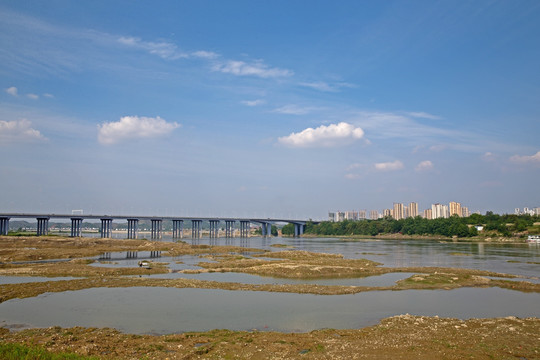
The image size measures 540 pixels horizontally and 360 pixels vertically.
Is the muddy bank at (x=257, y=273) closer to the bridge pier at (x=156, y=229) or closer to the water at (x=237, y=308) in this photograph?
the water at (x=237, y=308)

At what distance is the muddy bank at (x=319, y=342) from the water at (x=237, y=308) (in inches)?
73.4

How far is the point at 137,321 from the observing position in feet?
77.2

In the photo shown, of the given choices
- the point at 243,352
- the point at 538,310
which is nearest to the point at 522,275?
the point at 538,310

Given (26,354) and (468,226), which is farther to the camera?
(468,226)

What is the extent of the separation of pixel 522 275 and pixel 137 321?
44.3 meters

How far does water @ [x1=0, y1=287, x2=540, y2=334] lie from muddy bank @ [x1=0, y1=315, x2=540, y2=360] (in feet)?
6.12

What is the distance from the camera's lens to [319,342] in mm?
19219

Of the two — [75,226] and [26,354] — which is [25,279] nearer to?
[26,354]

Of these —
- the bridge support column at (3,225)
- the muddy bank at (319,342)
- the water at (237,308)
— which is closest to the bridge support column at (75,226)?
the bridge support column at (3,225)

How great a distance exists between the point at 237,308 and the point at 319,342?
31.8ft

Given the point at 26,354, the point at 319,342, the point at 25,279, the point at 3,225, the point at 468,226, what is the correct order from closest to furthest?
the point at 26,354, the point at 319,342, the point at 25,279, the point at 3,225, the point at 468,226

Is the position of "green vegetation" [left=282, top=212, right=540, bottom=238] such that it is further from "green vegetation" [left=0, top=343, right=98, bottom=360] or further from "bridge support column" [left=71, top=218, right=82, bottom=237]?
"green vegetation" [left=0, top=343, right=98, bottom=360]

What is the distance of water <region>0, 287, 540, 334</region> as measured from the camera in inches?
907

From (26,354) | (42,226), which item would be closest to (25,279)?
(26,354)
